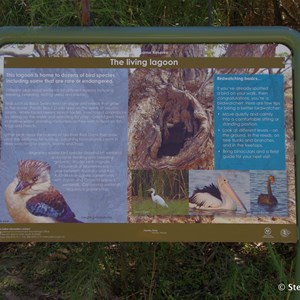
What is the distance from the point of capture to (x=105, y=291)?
10.4 ft

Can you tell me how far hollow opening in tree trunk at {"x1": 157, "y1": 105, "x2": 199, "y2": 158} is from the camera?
9.46 feet

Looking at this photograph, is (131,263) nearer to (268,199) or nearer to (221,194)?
(221,194)

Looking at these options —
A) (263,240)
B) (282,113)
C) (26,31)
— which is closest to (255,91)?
(282,113)

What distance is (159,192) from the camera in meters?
2.86

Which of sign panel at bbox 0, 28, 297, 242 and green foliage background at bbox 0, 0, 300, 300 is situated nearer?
sign panel at bbox 0, 28, 297, 242

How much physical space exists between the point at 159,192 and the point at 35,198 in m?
0.72

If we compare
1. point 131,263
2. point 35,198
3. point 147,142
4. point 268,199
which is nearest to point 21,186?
point 35,198

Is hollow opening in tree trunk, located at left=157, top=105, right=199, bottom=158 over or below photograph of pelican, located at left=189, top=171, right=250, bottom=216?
over

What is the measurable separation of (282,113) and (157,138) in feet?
2.46

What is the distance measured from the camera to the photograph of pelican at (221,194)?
285cm

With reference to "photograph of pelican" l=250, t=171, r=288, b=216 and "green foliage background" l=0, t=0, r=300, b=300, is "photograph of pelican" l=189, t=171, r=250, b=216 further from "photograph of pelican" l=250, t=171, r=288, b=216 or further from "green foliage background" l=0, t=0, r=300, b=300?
"green foliage background" l=0, t=0, r=300, b=300

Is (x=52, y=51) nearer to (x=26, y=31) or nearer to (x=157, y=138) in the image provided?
(x=26, y=31)

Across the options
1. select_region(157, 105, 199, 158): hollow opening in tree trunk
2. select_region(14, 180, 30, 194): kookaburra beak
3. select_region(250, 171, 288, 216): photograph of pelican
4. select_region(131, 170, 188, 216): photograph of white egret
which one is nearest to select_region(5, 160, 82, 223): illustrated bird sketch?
select_region(14, 180, 30, 194): kookaburra beak

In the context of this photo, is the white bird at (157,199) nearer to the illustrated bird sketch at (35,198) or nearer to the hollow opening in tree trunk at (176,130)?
the hollow opening in tree trunk at (176,130)
